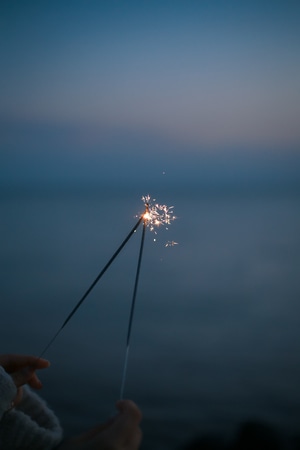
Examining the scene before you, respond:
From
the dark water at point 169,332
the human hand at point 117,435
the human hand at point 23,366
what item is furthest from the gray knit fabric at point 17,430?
the dark water at point 169,332

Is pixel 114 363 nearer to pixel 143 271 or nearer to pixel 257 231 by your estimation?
pixel 143 271

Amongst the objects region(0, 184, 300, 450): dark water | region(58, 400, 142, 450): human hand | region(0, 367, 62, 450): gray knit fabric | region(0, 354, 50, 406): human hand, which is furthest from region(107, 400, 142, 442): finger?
region(0, 184, 300, 450): dark water

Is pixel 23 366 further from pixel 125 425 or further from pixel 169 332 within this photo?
pixel 169 332

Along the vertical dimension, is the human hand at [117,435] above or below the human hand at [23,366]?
below

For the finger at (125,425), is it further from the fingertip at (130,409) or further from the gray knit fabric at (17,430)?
the gray knit fabric at (17,430)

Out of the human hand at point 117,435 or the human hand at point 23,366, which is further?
the human hand at point 23,366

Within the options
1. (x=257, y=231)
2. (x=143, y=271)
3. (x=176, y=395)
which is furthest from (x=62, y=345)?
(x=257, y=231)

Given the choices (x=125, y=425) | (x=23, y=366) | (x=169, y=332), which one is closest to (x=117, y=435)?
(x=125, y=425)
